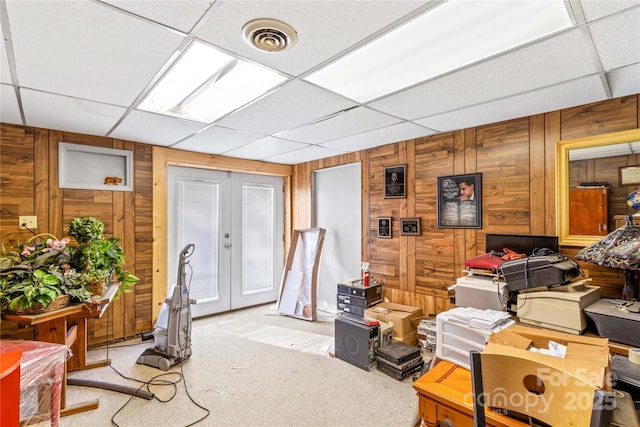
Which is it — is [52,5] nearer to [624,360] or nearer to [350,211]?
[624,360]

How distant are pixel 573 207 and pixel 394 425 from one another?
2126 mm

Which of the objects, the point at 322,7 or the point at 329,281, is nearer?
the point at 322,7

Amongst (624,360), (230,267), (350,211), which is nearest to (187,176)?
(230,267)

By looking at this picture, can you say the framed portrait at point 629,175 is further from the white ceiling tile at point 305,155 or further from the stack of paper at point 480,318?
the white ceiling tile at point 305,155

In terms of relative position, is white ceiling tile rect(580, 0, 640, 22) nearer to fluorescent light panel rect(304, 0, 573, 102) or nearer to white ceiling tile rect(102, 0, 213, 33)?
fluorescent light panel rect(304, 0, 573, 102)

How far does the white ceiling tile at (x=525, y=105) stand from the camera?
208 cm

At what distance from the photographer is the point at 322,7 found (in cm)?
130

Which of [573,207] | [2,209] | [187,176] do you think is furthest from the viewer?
[187,176]

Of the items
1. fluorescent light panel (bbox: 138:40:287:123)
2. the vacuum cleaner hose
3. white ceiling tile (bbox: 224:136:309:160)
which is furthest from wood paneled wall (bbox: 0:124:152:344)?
fluorescent light panel (bbox: 138:40:287:123)

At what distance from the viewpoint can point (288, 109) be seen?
249cm

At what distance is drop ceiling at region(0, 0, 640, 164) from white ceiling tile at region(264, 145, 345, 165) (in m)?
0.78

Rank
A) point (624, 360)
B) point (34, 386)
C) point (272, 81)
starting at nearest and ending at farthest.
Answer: point (624, 360) < point (34, 386) < point (272, 81)

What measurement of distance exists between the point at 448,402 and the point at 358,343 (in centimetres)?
173

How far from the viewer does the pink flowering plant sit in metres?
1.98
